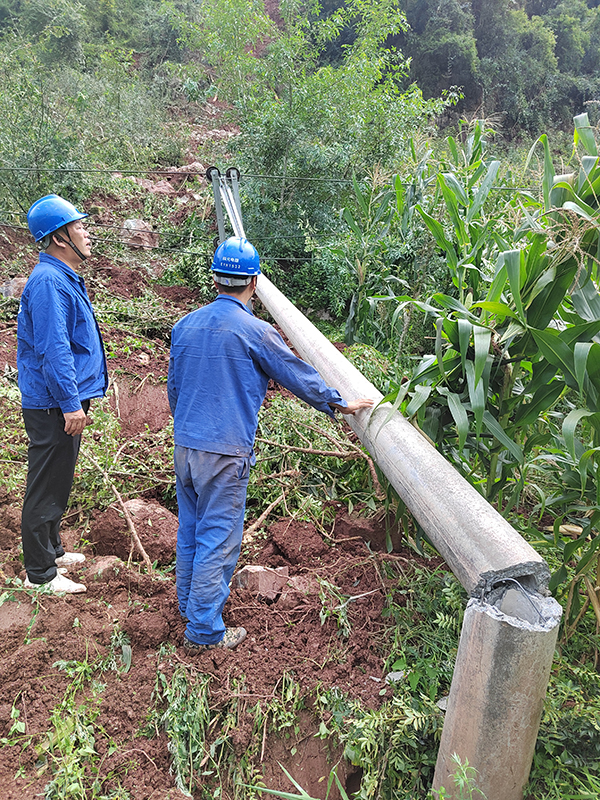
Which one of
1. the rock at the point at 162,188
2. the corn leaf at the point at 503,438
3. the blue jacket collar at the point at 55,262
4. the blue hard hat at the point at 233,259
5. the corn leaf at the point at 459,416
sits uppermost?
the blue hard hat at the point at 233,259

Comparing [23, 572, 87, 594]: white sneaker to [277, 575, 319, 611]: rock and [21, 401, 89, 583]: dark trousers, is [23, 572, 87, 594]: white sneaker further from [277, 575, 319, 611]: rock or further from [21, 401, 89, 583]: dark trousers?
[277, 575, 319, 611]: rock

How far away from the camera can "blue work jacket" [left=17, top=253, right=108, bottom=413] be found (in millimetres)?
2352

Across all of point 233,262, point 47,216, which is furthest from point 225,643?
point 47,216

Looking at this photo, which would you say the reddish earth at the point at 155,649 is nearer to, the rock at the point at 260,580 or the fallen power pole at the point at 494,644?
the rock at the point at 260,580

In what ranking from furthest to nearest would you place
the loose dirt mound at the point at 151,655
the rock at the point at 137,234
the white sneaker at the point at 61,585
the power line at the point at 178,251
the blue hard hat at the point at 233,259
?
the rock at the point at 137,234 → the power line at the point at 178,251 → the white sneaker at the point at 61,585 → the blue hard hat at the point at 233,259 → the loose dirt mound at the point at 151,655

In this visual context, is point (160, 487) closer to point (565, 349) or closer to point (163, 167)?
point (565, 349)

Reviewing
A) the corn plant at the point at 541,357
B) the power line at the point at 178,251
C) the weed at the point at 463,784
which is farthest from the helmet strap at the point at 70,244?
the power line at the point at 178,251

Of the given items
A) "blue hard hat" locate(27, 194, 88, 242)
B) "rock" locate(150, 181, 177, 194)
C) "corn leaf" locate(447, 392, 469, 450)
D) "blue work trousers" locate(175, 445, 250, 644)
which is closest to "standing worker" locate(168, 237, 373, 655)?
"blue work trousers" locate(175, 445, 250, 644)

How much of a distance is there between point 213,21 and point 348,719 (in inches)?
385

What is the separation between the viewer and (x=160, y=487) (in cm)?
344

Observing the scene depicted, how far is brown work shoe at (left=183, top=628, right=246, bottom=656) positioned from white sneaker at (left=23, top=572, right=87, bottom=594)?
2.07 ft

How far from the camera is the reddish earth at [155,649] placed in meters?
1.82

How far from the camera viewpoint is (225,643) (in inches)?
88.6

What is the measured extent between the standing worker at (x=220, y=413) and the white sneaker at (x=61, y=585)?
623 millimetres
